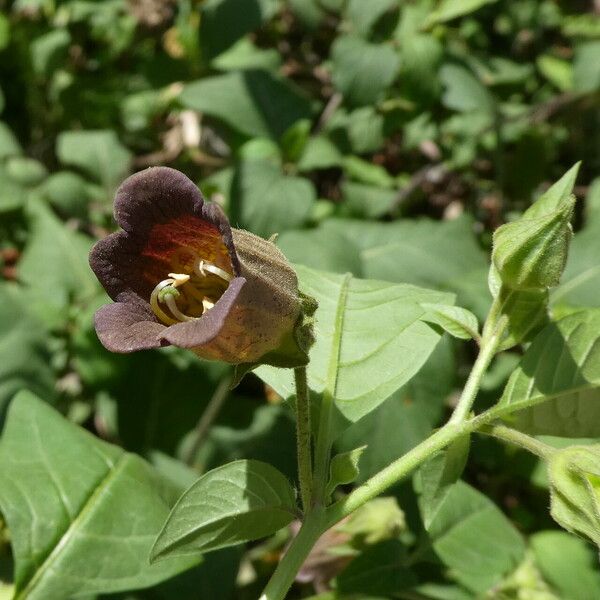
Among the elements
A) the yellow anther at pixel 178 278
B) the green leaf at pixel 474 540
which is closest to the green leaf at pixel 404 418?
the green leaf at pixel 474 540

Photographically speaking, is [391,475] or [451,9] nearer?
[391,475]

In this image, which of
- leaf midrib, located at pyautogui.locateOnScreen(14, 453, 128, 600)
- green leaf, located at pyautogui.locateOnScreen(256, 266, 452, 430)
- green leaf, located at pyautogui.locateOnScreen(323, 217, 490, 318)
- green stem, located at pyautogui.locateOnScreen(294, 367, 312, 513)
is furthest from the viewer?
green leaf, located at pyautogui.locateOnScreen(323, 217, 490, 318)

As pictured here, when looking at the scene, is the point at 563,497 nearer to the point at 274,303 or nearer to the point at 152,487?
the point at 274,303

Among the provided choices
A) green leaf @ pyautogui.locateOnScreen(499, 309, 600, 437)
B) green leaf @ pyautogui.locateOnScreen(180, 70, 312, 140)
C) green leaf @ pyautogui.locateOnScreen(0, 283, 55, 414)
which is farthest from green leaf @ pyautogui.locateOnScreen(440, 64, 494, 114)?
green leaf @ pyautogui.locateOnScreen(499, 309, 600, 437)

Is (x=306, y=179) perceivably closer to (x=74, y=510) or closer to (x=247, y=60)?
(x=247, y=60)

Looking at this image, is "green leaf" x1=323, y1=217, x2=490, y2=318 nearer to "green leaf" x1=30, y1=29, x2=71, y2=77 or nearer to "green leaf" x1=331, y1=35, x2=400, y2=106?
"green leaf" x1=331, y1=35, x2=400, y2=106

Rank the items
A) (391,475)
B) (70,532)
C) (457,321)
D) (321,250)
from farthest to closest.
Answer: (321,250) < (70,532) < (457,321) < (391,475)

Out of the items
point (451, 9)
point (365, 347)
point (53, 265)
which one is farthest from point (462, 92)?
point (365, 347)

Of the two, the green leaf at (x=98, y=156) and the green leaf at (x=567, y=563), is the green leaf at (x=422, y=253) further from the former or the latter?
the green leaf at (x=98, y=156)
